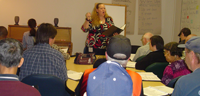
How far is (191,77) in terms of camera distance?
3.77 feet

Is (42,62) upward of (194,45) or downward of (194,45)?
downward

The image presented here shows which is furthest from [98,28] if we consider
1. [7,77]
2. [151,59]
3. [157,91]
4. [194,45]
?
[7,77]

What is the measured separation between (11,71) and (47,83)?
1.23 feet

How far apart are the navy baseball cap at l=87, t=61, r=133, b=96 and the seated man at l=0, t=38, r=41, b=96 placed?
0.38m

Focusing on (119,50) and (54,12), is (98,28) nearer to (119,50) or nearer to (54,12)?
(54,12)

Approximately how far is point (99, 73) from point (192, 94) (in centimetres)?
65

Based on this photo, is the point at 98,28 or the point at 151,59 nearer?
the point at 151,59

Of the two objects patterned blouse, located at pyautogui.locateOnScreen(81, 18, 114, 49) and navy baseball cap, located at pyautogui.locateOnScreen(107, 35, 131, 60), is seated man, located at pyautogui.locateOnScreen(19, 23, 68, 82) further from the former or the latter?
patterned blouse, located at pyautogui.locateOnScreen(81, 18, 114, 49)

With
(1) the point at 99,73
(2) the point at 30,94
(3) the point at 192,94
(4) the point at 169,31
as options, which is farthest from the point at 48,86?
(4) the point at 169,31

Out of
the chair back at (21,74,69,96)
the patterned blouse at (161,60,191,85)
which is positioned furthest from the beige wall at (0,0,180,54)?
the chair back at (21,74,69,96)

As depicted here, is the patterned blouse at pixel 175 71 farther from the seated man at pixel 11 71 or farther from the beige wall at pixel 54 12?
the beige wall at pixel 54 12

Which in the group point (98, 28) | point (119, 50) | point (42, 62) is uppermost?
point (98, 28)

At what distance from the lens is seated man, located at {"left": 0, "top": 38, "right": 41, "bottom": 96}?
961 millimetres

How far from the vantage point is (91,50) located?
3.41m
